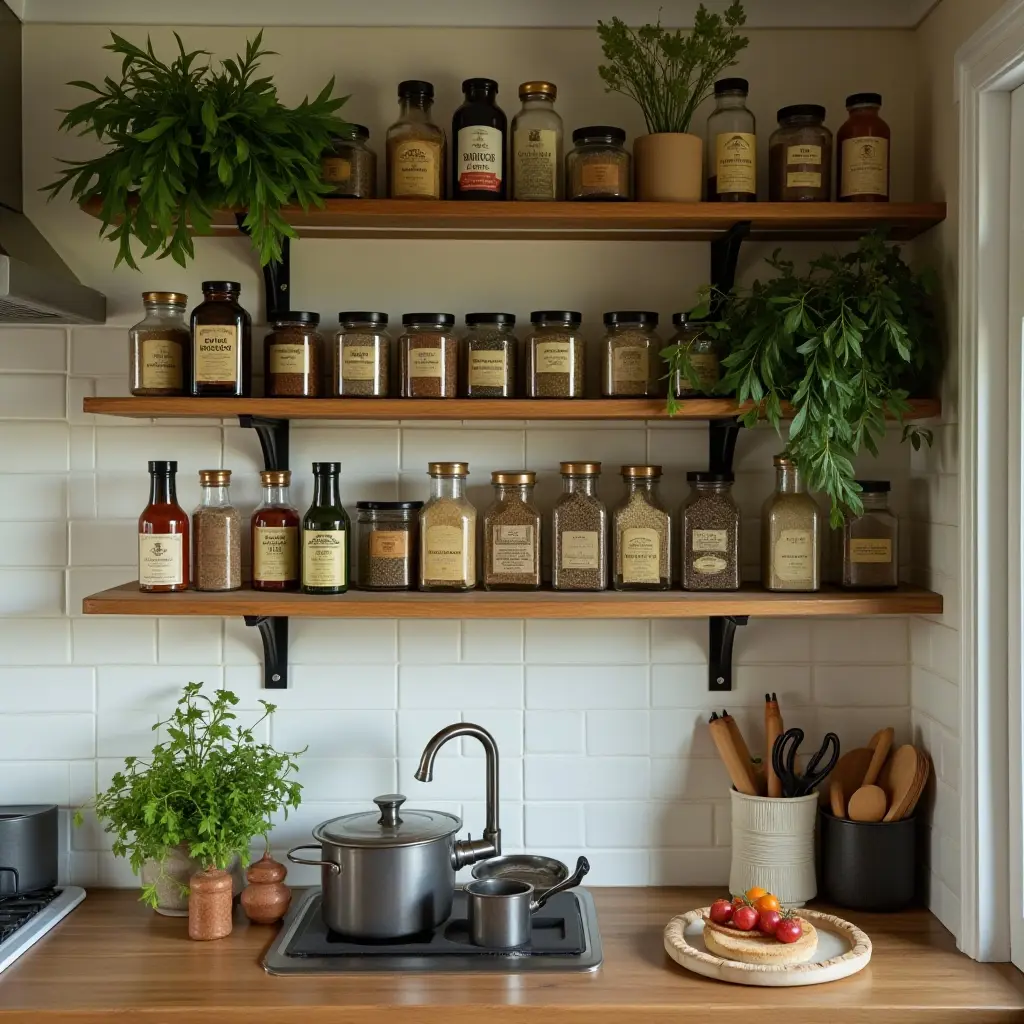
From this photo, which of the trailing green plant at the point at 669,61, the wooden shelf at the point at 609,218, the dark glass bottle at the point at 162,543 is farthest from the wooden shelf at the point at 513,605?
the trailing green plant at the point at 669,61

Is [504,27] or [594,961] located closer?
[594,961]

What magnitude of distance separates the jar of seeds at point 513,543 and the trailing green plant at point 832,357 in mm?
298

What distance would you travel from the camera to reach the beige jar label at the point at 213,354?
1829mm

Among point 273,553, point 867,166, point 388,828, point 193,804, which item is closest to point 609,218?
point 867,166

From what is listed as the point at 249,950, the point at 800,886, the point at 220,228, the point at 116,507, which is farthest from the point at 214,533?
the point at 800,886

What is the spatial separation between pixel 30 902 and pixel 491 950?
76 centimetres

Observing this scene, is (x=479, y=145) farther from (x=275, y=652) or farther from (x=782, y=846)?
(x=782, y=846)

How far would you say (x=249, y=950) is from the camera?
1.76 metres

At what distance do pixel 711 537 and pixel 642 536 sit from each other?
0.37ft

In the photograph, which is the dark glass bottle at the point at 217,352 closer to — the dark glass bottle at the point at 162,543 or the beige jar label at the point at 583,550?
the dark glass bottle at the point at 162,543

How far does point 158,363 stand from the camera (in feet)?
6.03

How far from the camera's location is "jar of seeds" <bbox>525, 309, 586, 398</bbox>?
1.85 m

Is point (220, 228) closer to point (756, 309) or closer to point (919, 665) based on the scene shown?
point (756, 309)

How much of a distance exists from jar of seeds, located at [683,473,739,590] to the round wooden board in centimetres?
A: 52
